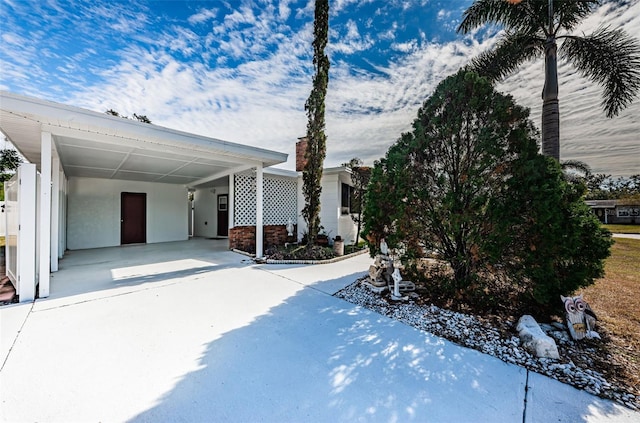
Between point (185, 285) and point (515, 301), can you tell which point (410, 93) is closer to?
point (515, 301)

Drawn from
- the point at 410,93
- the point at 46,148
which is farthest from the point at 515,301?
the point at 46,148

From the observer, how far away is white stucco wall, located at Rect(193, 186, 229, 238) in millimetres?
13742

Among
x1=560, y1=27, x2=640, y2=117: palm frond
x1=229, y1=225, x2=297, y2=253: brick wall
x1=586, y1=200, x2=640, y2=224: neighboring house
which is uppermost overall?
x1=560, y1=27, x2=640, y2=117: palm frond

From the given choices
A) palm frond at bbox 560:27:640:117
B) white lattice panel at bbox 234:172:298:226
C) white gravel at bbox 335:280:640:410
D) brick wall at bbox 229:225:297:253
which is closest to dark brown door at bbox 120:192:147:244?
brick wall at bbox 229:225:297:253

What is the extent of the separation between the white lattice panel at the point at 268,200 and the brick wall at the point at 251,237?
292mm

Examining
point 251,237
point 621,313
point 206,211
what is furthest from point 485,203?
point 206,211

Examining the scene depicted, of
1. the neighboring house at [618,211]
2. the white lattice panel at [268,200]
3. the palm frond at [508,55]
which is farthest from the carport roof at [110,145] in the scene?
the neighboring house at [618,211]

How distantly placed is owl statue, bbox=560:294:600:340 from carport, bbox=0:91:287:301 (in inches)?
263

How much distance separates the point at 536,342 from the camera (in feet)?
8.77

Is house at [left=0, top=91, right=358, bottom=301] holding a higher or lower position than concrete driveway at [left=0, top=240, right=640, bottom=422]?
higher

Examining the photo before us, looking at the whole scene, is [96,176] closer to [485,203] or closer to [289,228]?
[289,228]

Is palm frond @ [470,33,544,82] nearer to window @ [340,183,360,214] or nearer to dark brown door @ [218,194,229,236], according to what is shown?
window @ [340,183,360,214]

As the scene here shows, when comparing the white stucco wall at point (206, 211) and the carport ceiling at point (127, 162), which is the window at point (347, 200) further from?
the white stucco wall at point (206, 211)

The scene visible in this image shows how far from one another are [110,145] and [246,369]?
234 inches
